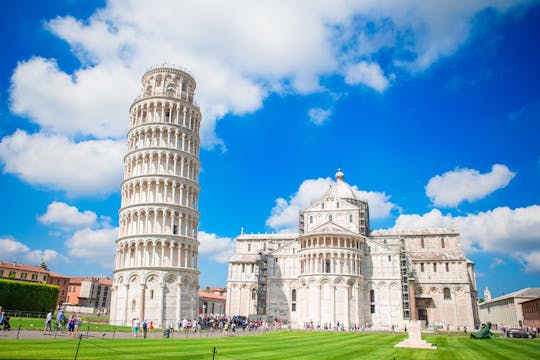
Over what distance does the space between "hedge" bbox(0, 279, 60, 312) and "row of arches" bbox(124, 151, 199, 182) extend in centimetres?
1742

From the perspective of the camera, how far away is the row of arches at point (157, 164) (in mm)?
54094

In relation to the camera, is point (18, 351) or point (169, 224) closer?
point (18, 351)

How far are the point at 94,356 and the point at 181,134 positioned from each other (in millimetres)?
39885

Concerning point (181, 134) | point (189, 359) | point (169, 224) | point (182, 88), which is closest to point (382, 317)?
point (169, 224)

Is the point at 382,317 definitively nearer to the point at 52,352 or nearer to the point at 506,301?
the point at 506,301

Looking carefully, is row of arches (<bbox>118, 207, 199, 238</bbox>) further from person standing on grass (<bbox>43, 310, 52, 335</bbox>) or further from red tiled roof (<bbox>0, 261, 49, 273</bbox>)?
red tiled roof (<bbox>0, 261, 49, 273</bbox>)

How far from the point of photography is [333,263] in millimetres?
65375

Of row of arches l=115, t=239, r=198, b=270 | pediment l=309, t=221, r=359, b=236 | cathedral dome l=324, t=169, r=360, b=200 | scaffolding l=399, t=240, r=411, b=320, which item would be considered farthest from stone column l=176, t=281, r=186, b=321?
cathedral dome l=324, t=169, r=360, b=200

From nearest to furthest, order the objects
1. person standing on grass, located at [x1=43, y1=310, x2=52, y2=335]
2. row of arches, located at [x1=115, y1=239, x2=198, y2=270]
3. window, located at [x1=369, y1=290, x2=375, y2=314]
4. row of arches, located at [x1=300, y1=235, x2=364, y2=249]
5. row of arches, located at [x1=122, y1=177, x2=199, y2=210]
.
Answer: person standing on grass, located at [x1=43, y1=310, x2=52, y2=335]
row of arches, located at [x1=115, y1=239, x2=198, y2=270]
row of arches, located at [x1=122, y1=177, x2=199, y2=210]
row of arches, located at [x1=300, y1=235, x2=364, y2=249]
window, located at [x1=369, y1=290, x2=375, y2=314]

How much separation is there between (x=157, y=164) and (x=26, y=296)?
22.1 metres

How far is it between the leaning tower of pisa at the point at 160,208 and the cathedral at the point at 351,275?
A: 20414 mm

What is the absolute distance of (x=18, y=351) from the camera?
18969 mm

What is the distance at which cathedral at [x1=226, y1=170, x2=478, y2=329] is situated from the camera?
65.0 metres

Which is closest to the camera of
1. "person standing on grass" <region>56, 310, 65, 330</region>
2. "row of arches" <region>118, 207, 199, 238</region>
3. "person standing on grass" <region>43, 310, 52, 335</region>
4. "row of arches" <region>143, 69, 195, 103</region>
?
"person standing on grass" <region>43, 310, 52, 335</region>
